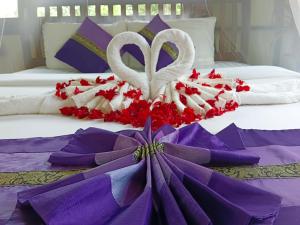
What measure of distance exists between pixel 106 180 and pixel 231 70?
5.17 feet

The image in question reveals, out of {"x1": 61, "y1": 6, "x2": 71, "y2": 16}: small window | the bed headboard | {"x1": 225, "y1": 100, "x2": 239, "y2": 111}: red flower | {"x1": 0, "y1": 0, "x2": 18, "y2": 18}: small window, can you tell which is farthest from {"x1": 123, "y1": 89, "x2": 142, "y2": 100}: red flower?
{"x1": 0, "y1": 0, "x2": 18, "y2": 18}: small window

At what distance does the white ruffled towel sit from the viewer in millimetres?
1470

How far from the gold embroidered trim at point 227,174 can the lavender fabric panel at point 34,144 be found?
7.3 inches

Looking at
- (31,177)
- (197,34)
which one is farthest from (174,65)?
(197,34)

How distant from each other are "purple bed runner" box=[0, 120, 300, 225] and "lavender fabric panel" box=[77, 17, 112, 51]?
1.63 m

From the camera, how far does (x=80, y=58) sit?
261 centimetres

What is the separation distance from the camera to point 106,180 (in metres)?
0.72

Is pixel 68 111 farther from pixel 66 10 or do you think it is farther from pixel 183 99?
pixel 66 10

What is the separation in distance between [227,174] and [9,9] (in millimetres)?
2431

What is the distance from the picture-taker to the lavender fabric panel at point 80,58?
256 centimetres

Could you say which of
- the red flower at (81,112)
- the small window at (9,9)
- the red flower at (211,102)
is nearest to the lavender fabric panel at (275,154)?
the red flower at (211,102)

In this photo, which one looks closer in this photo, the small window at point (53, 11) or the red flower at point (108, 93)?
the red flower at point (108, 93)

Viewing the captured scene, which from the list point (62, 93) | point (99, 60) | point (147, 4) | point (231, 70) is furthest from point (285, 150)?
point (147, 4)

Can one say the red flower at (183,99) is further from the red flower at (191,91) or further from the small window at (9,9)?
the small window at (9,9)
